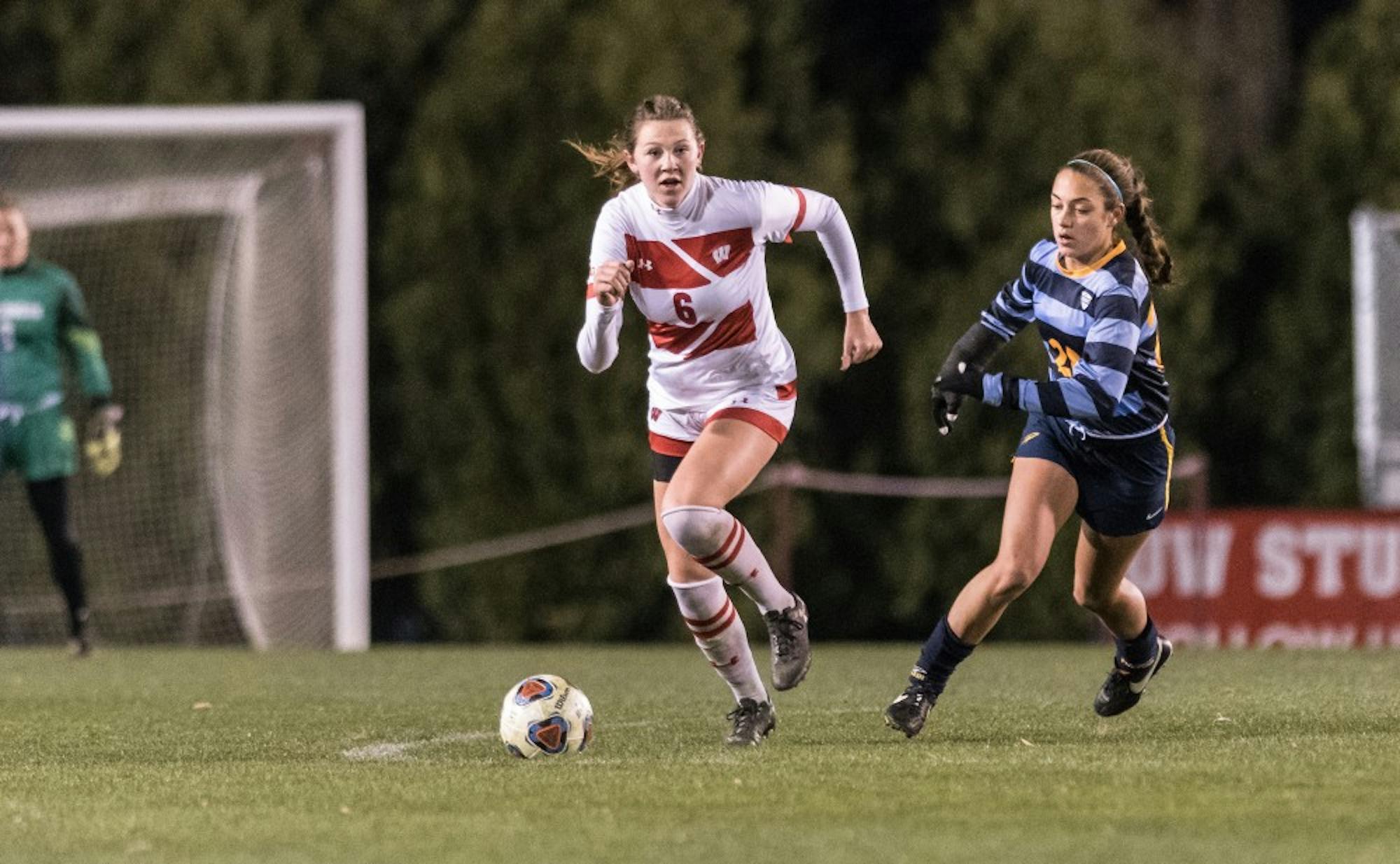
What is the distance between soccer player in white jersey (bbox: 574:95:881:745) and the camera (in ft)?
22.4

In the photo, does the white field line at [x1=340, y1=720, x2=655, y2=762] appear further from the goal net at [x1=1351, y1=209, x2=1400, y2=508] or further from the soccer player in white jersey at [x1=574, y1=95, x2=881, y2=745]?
the goal net at [x1=1351, y1=209, x2=1400, y2=508]

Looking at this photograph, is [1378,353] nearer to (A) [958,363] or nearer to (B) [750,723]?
(A) [958,363]

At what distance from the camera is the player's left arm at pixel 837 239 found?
22.9ft

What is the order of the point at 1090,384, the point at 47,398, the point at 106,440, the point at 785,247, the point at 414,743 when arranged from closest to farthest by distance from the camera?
the point at 1090,384, the point at 414,743, the point at 106,440, the point at 47,398, the point at 785,247

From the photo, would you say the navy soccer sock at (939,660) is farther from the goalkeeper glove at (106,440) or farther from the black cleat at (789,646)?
the goalkeeper glove at (106,440)

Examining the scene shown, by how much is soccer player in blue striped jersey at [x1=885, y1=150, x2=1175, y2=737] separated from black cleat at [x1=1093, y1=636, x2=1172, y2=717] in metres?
0.30

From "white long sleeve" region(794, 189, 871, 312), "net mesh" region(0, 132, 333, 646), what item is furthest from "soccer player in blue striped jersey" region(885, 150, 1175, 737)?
"net mesh" region(0, 132, 333, 646)

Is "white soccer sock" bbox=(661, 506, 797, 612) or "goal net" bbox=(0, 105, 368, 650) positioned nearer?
"white soccer sock" bbox=(661, 506, 797, 612)

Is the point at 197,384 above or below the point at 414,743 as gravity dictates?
above

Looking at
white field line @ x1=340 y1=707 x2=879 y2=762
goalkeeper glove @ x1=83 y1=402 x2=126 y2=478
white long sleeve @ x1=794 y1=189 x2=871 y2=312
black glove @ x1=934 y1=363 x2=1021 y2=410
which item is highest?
white long sleeve @ x1=794 y1=189 x2=871 y2=312

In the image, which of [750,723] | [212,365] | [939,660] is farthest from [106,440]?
[939,660]

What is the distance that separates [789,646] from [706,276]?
1099 millimetres

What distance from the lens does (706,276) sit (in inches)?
272

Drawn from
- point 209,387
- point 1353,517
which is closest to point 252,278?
point 209,387
